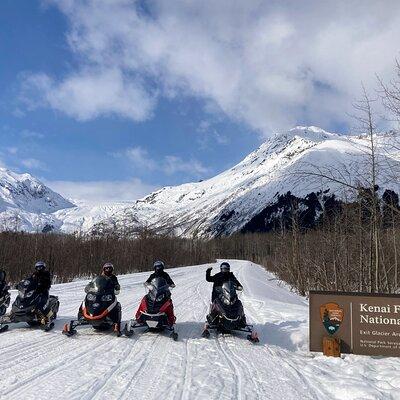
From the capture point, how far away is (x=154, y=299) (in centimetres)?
1025

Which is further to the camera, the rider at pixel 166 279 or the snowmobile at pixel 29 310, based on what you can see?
the rider at pixel 166 279

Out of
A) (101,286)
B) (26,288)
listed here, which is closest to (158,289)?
(101,286)

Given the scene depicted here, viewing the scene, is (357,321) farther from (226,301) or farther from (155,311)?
(155,311)

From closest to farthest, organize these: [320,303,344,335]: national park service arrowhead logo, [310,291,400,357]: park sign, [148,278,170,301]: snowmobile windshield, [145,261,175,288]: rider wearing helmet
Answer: [310,291,400,357]: park sign, [320,303,344,335]: national park service arrowhead logo, [148,278,170,301]: snowmobile windshield, [145,261,175,288]: rider wearing helmet

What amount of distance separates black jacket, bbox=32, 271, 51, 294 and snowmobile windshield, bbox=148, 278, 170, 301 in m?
2.54

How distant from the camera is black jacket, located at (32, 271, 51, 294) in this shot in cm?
1070

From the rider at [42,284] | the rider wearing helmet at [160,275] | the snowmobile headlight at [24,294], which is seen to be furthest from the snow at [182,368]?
the rider wearing helmet at [160,275]

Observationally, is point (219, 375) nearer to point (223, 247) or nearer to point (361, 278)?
point (361, 278)

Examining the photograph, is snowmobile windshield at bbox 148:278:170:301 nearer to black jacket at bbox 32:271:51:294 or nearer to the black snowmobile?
black jacket at bbox 32:271:51:294

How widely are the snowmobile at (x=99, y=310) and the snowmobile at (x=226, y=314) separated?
208 centimetres

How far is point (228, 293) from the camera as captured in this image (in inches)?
416

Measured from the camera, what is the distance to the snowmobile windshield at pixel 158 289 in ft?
33.8

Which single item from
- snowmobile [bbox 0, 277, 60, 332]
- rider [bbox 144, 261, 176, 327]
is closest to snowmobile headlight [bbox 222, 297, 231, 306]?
rider [bbox 144, 261, 176, 327]

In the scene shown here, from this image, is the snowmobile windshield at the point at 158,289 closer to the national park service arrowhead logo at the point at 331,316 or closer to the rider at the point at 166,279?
the rider at the point at 166,279
